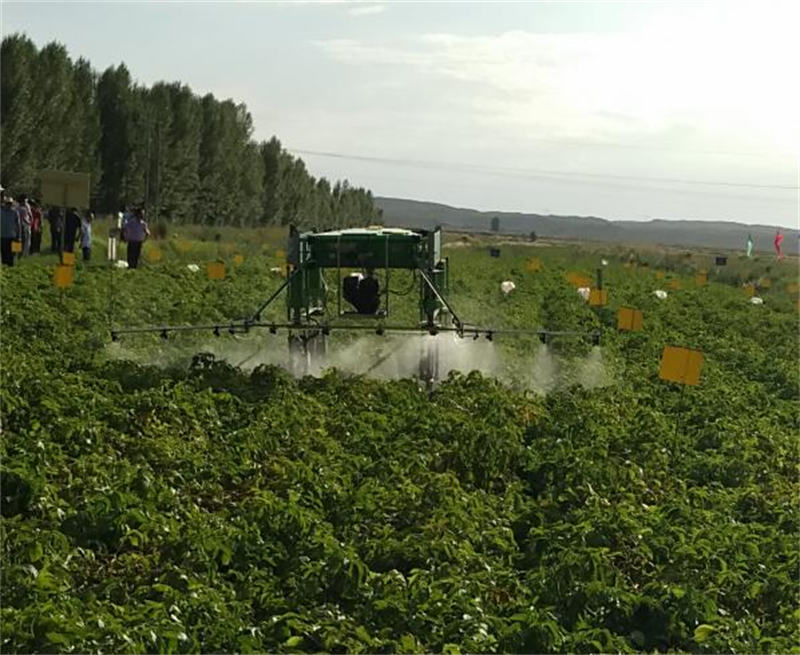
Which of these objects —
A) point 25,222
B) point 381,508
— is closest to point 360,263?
point 381,508

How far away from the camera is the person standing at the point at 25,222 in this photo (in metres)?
24.2

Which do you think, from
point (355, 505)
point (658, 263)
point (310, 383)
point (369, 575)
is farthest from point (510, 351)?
point (658, 263)

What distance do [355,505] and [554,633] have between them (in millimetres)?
2358

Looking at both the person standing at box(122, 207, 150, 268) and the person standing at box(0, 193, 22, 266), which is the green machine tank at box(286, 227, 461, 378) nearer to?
the person standing at box(0, 193, 22, 266)

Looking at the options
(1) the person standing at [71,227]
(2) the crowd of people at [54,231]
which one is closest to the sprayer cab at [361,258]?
(2) the crowd of people at [54,231]

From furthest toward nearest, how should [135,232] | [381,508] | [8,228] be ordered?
1. [135,232]
2. [8,228]
3. [381,508]

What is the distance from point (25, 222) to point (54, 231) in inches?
122

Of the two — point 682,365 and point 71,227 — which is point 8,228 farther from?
point 682,365

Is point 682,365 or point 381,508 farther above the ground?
point 682,365

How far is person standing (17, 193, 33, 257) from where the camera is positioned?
24.2m

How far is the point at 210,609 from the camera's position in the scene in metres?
5.36

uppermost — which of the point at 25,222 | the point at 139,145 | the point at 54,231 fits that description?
the point at 139,145

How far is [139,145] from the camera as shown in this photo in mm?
61625

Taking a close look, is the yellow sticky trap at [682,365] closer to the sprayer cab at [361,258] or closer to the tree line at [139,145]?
the sprayer cab at [361,258]
